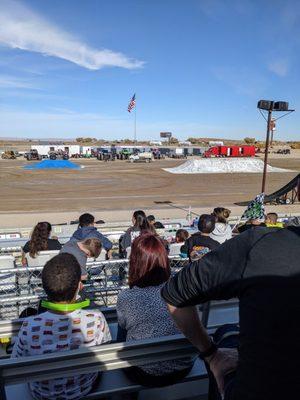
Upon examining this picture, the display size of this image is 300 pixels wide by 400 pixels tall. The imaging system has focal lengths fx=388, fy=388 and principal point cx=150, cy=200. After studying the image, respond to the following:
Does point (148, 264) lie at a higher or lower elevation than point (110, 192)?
higher

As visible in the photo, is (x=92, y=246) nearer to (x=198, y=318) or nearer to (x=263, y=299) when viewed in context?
(x=198, y=318)

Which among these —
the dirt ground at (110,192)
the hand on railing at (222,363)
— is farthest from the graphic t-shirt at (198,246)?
the dirt ground at (110,192)

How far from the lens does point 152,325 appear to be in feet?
8.43

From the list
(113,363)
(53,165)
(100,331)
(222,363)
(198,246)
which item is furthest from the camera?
(53,165)

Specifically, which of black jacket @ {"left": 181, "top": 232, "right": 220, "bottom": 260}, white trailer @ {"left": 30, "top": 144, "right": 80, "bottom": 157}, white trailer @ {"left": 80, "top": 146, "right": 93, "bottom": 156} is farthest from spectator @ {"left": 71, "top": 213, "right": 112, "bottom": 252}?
white trailer @ {"left": 30, "top": 144, "right": 80, "bottom": 157}

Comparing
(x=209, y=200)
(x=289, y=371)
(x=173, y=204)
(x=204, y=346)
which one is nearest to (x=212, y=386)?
(x=204, y=346)

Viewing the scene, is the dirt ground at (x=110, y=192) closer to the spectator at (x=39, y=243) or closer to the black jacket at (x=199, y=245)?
the spectator at (x=39, y=243)

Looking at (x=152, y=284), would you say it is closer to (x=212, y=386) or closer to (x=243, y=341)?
(x=212, y=386)

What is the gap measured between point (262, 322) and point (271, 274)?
0.18 meters

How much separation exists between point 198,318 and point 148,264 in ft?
3.35

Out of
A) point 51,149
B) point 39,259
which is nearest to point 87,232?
Result: point 39,259

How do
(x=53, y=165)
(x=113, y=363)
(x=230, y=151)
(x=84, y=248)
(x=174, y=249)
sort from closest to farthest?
1. (x=113, y=363)
2. (x=84, y=248)
3. (x=174, y=249)
4. (x=53, y=165)
5. (x=230, y=151)

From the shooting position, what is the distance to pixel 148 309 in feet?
8.54

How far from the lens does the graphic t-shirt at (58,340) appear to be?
2359 mm
